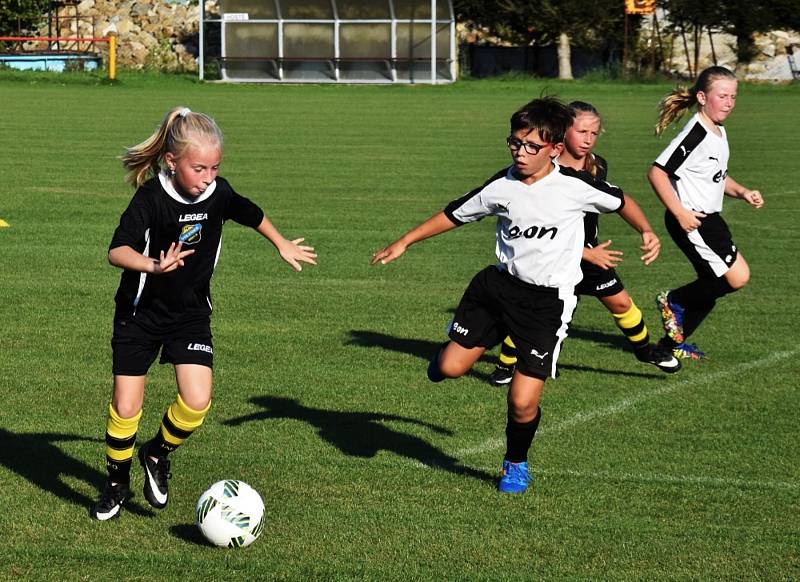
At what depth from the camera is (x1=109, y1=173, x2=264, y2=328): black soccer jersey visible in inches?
229

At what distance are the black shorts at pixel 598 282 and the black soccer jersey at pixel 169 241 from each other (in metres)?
3.74

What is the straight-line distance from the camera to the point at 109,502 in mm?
6027

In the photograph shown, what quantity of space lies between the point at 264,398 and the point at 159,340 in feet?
7.67

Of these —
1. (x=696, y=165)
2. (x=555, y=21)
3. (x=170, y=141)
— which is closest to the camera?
(x=170, y=141)

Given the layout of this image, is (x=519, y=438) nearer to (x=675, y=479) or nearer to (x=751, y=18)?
(x=675, y=479)

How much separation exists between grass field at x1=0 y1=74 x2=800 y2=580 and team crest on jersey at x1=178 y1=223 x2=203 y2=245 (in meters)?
1.29

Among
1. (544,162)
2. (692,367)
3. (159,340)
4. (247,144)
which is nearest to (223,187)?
(159,340)

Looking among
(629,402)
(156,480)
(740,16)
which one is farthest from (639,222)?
(740,16)

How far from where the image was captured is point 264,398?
326 inches

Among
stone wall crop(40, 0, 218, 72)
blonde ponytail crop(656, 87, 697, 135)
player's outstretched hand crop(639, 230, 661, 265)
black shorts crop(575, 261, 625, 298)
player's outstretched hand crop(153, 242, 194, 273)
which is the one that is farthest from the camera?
stone wall crop(40, 0, 218, 72)

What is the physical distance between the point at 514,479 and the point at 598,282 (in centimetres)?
302

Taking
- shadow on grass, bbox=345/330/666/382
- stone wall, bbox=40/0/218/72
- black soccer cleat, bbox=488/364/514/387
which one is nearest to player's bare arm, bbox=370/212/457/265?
black soccer cleat, bbox=488/364/514/387

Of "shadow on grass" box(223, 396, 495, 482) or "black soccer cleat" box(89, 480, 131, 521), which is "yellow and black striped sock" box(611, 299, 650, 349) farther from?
"black soccer cleat" box(89, 480, 131, 521)

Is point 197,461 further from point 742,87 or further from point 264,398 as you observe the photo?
point 742,87
